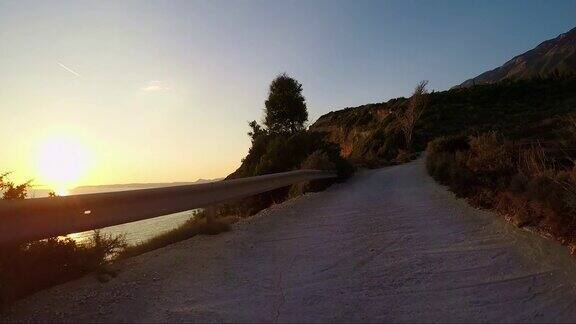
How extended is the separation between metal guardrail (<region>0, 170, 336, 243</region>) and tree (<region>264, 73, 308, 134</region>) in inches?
1561

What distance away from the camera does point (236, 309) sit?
14.4ft

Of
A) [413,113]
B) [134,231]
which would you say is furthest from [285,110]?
[134,231]

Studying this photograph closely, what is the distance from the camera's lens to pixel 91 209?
18.8 ft

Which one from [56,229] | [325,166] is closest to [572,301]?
[56,229]

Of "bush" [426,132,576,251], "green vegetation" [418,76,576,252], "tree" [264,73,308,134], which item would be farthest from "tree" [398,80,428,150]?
"bush" [426,132,576,251]

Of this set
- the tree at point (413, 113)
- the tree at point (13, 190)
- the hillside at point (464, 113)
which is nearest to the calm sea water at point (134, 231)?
the tree at point (13, 190)

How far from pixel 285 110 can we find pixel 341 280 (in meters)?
44.0

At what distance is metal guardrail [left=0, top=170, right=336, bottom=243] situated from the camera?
466 centimetres

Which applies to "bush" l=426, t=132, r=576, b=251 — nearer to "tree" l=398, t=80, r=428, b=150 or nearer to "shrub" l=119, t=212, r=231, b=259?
"shrub" l=119, t=212, r=231, b=259

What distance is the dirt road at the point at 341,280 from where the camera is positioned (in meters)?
4.31

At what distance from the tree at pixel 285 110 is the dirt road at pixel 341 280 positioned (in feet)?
133

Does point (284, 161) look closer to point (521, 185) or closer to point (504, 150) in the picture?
point (504, 150)

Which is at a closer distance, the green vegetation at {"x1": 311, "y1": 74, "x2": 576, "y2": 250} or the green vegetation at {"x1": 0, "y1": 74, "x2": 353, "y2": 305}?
the green vegetation at {"x1": 0, "y1": 74, "x2": 353, "y2": 305}

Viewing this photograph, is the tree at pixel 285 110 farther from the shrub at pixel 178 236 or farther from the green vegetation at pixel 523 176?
the shrub at pixel 178 236
